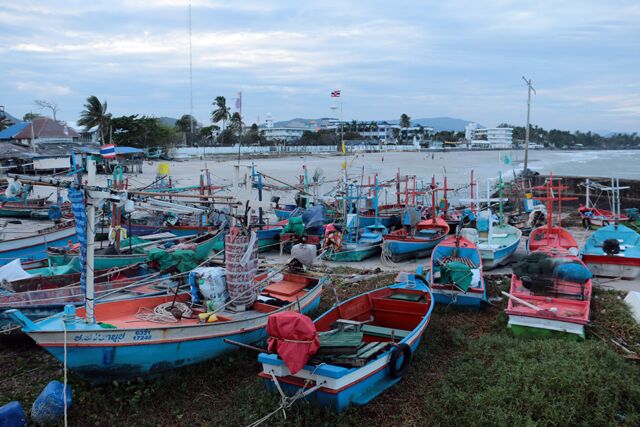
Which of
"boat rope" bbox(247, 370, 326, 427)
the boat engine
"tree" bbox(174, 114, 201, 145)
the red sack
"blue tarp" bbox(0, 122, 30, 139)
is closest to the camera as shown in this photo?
"boat rope" bbox(247, 370, 326, 427)

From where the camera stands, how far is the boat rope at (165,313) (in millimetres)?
9609

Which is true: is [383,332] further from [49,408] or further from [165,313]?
[49,408]

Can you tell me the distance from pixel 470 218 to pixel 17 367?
1875cm

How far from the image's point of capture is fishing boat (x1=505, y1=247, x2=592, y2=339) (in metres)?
9.77

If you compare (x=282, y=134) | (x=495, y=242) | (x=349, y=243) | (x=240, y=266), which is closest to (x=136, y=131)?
(x=349, y=243)

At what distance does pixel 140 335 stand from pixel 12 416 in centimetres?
200

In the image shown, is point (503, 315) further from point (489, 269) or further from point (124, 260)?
point (124, 260)

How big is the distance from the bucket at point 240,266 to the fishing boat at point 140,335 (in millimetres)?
308

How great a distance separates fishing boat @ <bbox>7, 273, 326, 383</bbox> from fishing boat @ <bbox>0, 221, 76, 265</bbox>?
856 cm

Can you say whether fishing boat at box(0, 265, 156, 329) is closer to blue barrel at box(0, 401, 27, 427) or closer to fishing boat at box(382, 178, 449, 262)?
blue barrel at box(0, 401, 27, 427)

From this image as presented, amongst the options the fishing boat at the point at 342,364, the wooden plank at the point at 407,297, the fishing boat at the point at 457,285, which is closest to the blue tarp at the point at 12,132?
the fishing boat at the point at 457,285

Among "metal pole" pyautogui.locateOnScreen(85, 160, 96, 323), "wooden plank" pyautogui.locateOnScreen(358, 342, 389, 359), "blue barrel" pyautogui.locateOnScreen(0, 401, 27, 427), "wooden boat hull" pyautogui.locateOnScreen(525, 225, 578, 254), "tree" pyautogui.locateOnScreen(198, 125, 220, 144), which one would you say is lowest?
"blue barrel" pyautogui.locateOnScreen(0, 401, 27, 427)

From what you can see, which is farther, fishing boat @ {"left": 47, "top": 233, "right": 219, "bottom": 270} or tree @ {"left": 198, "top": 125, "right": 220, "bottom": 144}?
tree @ {"left": 198, "top": 125, "right": 220, "bottom": 144}

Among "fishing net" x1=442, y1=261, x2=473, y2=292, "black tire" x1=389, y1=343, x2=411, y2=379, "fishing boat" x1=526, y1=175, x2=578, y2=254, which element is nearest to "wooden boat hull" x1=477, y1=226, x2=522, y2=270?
"fishing boat" x1=526, y1=175, x2=578, y2=254
